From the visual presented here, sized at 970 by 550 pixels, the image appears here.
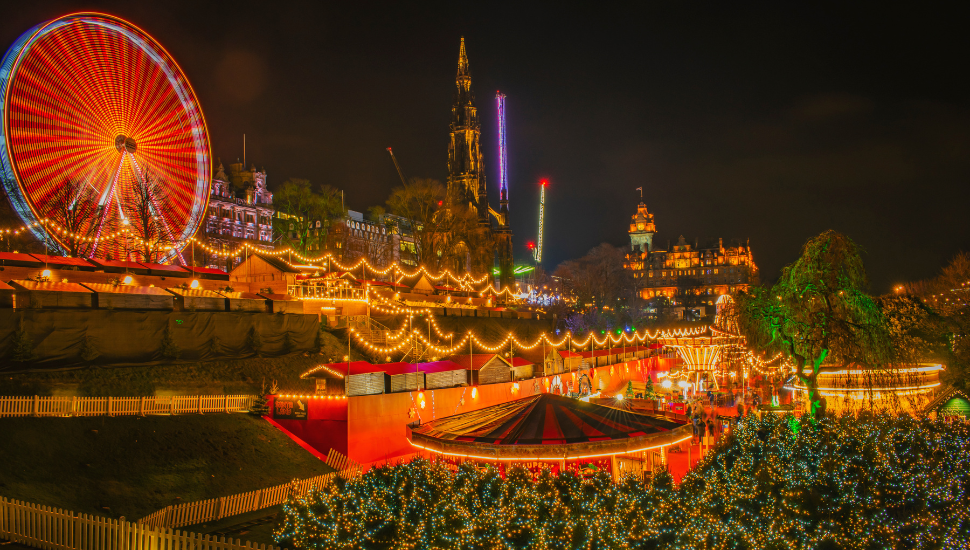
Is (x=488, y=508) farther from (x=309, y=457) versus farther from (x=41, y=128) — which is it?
(x=41, y=128)

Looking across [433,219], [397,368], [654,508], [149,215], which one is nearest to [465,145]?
[433,219]

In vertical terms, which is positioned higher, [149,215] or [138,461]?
[149,215]

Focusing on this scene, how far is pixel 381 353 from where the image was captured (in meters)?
29.5

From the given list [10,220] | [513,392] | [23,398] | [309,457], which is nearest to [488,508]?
[309,457]

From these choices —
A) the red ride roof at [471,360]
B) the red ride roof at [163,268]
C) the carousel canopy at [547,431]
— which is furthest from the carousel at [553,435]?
the red ride roof at [163,268]

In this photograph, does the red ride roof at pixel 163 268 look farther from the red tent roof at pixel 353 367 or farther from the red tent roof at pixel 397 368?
A: the red tent roof at pixel 397 368

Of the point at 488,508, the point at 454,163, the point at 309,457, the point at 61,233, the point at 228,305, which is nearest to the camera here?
the point at 488,508

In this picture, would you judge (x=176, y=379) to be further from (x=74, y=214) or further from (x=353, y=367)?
(x=74, y=214)

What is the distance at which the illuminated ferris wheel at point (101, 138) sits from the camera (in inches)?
987

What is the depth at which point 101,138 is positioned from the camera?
99.1ft

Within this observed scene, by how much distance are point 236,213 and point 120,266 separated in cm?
4941

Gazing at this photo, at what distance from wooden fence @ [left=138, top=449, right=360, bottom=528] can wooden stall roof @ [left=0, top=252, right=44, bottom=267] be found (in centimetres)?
1812

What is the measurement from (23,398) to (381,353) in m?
15.7

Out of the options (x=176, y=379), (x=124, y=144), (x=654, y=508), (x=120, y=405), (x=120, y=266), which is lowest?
(x=654, y=508)
